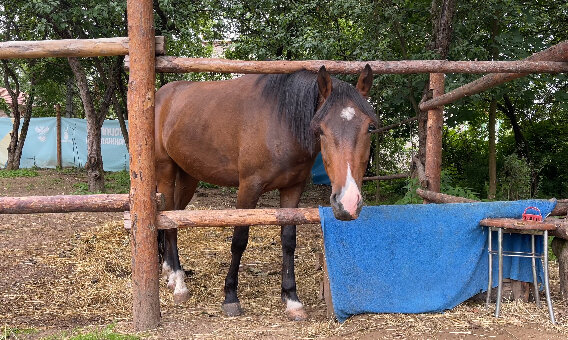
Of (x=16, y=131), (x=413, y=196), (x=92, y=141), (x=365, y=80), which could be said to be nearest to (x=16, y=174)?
(x=16, y=131)

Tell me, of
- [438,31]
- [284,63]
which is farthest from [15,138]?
[284,63]

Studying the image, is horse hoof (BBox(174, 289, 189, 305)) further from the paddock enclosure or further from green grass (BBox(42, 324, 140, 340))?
green grass (BBox(42, 324, 140, 340))

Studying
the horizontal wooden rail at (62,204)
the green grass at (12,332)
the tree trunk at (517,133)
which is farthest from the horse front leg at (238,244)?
the tree trunk at (517,133)

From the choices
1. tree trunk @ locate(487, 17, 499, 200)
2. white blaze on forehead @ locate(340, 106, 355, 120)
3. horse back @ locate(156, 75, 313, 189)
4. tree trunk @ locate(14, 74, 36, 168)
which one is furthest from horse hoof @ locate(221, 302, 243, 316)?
tree trunk @ locate(14, 74, 36, 168)

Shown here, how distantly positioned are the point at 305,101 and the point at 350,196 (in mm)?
942

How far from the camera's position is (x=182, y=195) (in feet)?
17.0

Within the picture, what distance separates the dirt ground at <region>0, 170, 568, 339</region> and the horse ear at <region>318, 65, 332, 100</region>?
150cm

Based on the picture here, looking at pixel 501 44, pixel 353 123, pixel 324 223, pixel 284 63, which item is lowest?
pixel 324 223

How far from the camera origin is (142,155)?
123 inches

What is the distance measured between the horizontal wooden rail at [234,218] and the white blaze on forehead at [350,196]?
520mm

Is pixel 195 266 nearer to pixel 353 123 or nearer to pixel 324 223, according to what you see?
pixel 324 223

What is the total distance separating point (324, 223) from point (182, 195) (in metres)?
2.46

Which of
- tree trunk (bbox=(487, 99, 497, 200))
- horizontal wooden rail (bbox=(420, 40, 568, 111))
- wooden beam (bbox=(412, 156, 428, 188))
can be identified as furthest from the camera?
tree trunk (bbox=(487, 99, 497, 200))

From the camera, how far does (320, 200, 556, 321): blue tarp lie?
317cm
